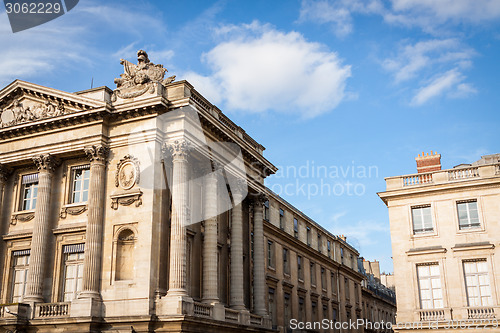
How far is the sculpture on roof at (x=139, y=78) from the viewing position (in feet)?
94.1

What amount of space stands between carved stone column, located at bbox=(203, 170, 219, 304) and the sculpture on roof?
573cm

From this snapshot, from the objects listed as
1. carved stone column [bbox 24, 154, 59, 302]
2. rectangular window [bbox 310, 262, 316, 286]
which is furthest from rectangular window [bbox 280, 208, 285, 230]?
carved stone column [bbox 24, 154, 59, 302]

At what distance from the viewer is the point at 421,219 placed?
32.3m

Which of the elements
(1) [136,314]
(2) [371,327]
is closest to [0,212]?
(1) [136,314]

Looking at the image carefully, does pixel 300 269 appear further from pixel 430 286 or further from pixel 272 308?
pixel 430 286

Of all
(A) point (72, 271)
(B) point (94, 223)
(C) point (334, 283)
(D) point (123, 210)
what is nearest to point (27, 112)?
(B) point (94, 223)

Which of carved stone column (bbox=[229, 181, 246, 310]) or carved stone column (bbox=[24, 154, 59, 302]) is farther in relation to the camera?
carved stone column (bbox=[229, 181, 246, 310])

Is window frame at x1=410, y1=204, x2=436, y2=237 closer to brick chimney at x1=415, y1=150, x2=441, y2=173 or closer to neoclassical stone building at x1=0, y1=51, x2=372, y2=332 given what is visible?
brick chimney at x1=415, y1=150, x2=441, y2=173

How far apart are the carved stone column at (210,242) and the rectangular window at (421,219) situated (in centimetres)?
1137

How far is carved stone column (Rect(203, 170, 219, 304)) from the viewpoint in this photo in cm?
2894

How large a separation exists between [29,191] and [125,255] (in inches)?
301

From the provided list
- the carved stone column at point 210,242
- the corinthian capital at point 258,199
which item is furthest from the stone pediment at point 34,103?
the corinthian capital at point 258,199

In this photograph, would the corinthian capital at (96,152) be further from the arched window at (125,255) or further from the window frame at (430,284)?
the window frame at (430,284)

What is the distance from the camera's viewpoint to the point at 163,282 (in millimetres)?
26797
